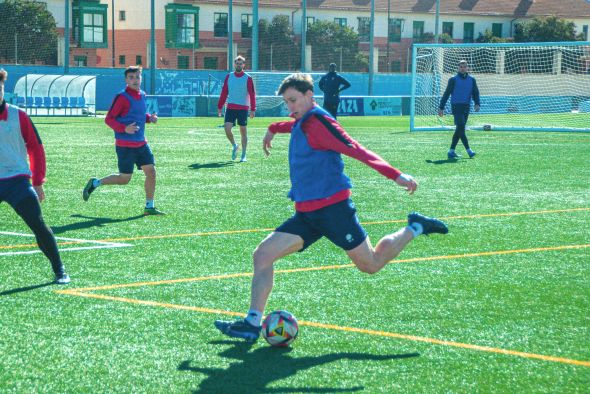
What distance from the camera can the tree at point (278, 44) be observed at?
7634 centimetres

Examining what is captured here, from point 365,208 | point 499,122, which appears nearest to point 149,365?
point 365,208

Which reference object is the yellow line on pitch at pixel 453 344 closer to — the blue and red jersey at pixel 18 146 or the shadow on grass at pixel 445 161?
the blue and red jersey at pixel 18 146

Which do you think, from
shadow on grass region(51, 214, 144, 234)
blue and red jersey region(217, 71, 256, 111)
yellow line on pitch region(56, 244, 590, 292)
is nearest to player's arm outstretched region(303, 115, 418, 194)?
yellow line on pitch region(56, 244, 590, 292)

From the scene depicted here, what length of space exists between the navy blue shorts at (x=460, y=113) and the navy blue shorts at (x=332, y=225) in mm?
15647

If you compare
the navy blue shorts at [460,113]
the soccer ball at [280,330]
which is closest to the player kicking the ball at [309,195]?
the soccer ball at [280,330]

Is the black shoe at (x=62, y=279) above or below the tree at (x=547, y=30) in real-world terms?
below

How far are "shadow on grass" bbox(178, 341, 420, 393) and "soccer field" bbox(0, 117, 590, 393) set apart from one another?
0.01m

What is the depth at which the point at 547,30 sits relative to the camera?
8062 centimetres

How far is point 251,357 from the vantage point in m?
5.93

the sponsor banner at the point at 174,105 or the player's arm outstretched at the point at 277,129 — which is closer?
the player's arm outstretched at the point at 277,129

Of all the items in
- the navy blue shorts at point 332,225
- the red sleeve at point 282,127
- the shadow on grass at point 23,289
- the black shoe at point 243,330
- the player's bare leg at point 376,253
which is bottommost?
the shadow on grass at point 23,289

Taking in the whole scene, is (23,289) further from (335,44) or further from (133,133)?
(335,44)

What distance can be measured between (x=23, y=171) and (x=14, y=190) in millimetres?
186

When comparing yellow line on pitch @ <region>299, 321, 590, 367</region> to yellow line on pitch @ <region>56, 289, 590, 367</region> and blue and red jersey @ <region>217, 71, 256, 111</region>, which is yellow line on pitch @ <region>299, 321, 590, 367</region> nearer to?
yellow line on pitch @ <region>56, 289, 590, 367</region>
